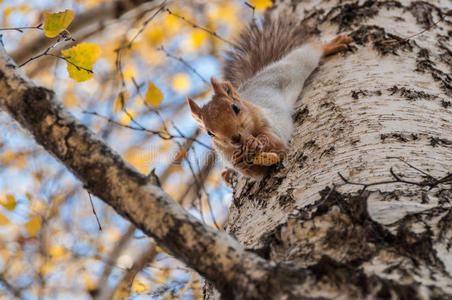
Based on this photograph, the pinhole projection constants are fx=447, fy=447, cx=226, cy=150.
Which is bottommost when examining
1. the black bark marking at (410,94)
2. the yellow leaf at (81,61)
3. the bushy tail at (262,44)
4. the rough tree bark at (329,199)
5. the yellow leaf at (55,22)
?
the rough tree bark at (329,199)

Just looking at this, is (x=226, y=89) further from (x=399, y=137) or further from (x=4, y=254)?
(x=4, y=254)

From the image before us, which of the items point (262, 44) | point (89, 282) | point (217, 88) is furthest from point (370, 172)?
point (89, 282)

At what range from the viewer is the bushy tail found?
264cm

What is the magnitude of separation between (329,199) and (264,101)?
1.51 m

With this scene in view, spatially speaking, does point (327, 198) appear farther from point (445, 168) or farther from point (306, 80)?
point (306, 80)

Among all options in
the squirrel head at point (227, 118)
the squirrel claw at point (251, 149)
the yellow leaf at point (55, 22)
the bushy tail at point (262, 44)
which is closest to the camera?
the yellow leaf at point (55, 22)

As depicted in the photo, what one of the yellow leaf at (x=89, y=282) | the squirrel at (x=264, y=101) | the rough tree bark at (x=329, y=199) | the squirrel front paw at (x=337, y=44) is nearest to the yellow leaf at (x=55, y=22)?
the rough tree bark at (x=329, y=199)

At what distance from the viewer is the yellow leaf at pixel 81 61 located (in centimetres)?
146

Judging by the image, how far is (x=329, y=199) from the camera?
101cm

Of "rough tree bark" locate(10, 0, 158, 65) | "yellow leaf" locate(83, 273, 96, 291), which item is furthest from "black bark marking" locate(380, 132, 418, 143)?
"yellow leaf" locate(83, 273, 96, 291)

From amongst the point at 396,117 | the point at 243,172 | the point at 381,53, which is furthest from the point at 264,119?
the point at 396,117

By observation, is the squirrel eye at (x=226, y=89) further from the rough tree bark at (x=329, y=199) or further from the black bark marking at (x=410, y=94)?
the black bark marking at (x=410, y=94)

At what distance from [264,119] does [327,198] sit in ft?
4.04

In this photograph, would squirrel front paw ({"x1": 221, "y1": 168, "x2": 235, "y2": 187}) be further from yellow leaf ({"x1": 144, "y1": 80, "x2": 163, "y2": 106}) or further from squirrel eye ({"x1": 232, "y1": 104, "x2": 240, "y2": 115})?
yellow leaf ({"x1": 144, "y1": 80, "x2": 163, "y2": 106})
